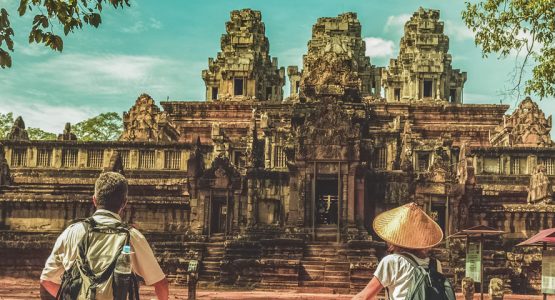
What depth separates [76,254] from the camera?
18.6 feet

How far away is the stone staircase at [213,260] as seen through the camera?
25516 millimetres

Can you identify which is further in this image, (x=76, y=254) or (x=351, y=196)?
(x=351, y=196)

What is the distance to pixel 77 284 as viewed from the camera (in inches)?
219

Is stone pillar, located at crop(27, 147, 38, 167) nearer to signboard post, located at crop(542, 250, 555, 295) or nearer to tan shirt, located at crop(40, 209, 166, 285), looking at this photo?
signboard post, located at crop(542, 250, 555, 295)

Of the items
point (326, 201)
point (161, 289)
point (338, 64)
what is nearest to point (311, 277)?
point (326, 201)

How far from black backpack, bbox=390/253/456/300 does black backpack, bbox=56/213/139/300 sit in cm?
211

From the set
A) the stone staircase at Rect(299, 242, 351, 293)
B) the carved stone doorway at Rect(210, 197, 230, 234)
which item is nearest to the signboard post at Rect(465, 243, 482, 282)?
the stone staircase at Rect(299, 242, 351, 293)

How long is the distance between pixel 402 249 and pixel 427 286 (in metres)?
0.37

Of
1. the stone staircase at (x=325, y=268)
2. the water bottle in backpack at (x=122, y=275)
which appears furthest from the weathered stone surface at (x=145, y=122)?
the water bottle in backpack at (x=122, y=275)

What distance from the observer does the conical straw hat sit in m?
6.29

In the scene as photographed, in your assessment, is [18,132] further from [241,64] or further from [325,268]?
[325,268]

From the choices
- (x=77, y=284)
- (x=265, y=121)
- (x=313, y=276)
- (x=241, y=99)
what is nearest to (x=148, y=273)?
(x=77, y=284)

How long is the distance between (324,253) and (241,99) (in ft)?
105

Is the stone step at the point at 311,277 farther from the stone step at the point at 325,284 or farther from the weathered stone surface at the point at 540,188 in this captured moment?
the weathered stone surface at the point at 540,188
